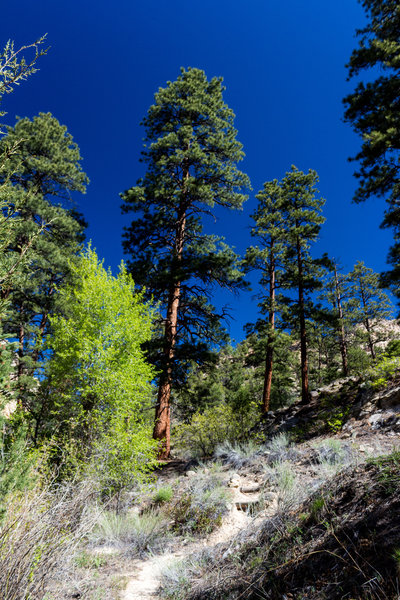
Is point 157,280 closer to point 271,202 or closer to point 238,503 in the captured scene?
point 238,503

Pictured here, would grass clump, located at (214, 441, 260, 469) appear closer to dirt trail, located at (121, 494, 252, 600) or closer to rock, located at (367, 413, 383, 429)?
dirt trail, located at (121, 494, 252, 600)

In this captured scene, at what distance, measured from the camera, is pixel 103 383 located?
674 cm

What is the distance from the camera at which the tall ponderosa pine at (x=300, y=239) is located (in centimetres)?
1357

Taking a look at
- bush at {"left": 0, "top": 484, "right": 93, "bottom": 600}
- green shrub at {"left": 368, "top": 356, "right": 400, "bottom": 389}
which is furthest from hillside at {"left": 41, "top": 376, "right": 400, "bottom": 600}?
green shrub at {"left": 368, "top": 356, "right": 400, "bottom": 389}

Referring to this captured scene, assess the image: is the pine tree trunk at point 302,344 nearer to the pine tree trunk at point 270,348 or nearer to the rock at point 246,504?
the pine tree trunk at point 270,348

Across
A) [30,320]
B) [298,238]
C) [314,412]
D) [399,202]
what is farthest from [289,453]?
[30,320]

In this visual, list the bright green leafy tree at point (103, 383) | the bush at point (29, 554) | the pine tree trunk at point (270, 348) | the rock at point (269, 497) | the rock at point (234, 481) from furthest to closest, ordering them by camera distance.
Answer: the pine tree trunk at point (270, 348) → the bright green leafy tree at point (103, 383) → the rock at point (234, 481) → the rock at point (269, 497) → the bush at point (29, 554)

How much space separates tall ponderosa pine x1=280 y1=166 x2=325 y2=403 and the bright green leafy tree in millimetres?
8714

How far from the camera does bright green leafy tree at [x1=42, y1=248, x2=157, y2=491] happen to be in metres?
6.24

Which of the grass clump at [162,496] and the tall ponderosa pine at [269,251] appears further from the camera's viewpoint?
the tall ponderosa pine at [269,251]

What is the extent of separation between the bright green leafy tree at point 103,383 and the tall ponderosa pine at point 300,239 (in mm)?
8714

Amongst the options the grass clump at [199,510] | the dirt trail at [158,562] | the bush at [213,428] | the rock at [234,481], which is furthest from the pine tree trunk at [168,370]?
the dirt trail at [158,562]

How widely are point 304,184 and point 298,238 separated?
3176mm

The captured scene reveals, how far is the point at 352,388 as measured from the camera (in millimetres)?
10312
